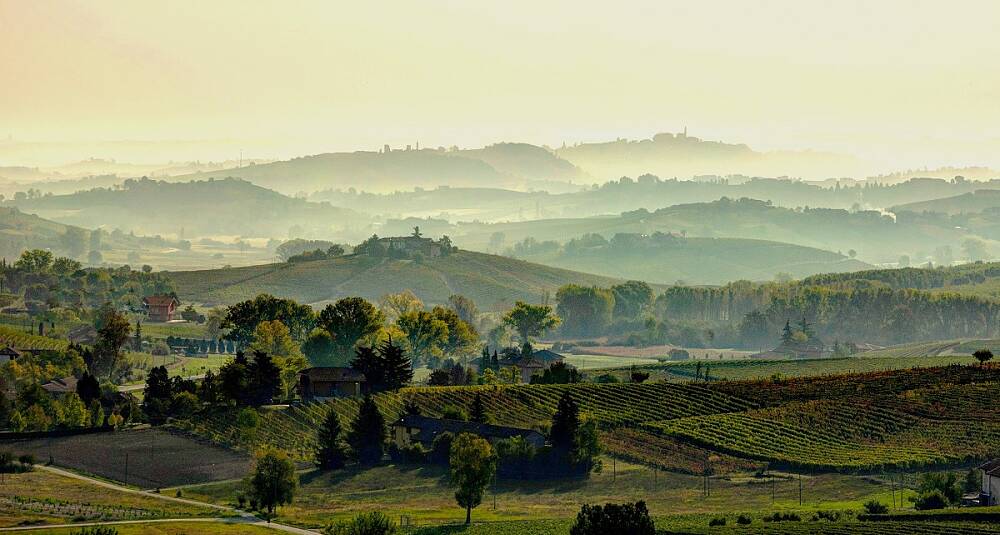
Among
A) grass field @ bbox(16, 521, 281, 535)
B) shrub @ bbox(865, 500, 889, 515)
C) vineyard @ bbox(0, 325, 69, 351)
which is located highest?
vineyard @ bbox(0, 325, 69, 351)

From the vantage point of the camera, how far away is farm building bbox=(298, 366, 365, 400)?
396 ft

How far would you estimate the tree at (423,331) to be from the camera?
522 feet

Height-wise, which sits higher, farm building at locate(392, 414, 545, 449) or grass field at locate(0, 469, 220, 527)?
farm building at locate(392, 414, 545, 449)

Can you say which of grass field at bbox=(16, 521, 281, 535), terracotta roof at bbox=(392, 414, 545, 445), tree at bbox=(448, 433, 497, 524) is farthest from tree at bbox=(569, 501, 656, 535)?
terracotta roof at bbox=(392, 414, 545, 445)

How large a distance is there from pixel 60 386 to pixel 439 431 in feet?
142

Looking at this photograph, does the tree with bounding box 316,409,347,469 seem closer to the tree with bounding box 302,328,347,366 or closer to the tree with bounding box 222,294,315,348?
the tree with bounding box 302,328,347,366

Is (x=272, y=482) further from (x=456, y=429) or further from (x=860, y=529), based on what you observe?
(x=860, y=529)

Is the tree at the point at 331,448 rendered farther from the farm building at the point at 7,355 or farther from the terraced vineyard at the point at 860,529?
the farm building at the point at 7,355

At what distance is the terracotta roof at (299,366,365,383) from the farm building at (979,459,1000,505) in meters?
54.6

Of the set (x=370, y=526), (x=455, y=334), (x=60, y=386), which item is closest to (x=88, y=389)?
(x=60, y=386)

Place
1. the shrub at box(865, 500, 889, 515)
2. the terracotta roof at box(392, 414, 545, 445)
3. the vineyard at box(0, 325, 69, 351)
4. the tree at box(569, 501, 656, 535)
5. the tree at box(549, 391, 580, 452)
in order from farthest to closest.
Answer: the vineyard at box(0, 325, 69, 351)
the terracotta roof at box(392, 414, 545, 445)
the tree at box(549, 391, 580, 452)
the shrub at box(865, 500, 889, 515)
the tree at box(569, 501, 656, 535)

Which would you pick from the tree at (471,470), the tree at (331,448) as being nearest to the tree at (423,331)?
the tree at (331,448)

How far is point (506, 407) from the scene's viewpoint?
112 metres

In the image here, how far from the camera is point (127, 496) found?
8656 centimetres
